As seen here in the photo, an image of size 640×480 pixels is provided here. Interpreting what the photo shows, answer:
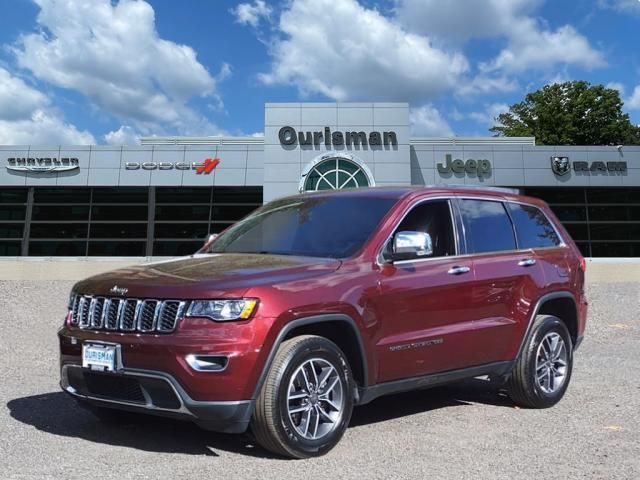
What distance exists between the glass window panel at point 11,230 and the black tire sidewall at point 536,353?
111ft

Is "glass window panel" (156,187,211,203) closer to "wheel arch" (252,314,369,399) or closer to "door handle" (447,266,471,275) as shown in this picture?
"door handle" (447,266,471,275)

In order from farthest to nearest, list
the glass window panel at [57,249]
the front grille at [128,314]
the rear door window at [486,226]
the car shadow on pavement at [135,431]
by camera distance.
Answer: the glass window panel at [57,249] < the rear door window at [486,226] < the car shadow on pavement at [135,431] < the front grille at [128,314]

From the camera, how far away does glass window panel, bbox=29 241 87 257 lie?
113 feet

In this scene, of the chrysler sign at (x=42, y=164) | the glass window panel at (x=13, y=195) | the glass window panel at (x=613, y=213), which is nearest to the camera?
the chrysler sign at (x=42, y=164)

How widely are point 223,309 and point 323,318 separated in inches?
26.9

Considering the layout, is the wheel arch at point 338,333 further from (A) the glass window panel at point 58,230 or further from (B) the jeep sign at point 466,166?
(A) the glass window panel at point 58,230

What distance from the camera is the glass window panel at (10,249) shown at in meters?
34.9

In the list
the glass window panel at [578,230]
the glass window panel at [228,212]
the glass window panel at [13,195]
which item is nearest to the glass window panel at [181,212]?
the glass window panel at [228,212]

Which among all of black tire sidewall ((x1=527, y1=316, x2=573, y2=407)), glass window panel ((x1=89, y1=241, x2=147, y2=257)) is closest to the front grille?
black tire sidewall ((x1=527, y1=316, x2=573, y2=407))

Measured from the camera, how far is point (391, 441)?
4766mm

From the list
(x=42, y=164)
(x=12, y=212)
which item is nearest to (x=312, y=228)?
(x=42, y=164)

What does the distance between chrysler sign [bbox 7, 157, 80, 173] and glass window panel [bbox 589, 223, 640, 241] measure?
1083 inches

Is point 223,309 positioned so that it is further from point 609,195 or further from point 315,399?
point 609,195

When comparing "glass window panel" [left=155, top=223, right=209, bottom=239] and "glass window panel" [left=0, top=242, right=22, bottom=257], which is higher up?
"glass window panel" [left=155, top=223, right=209, bottom=239]
